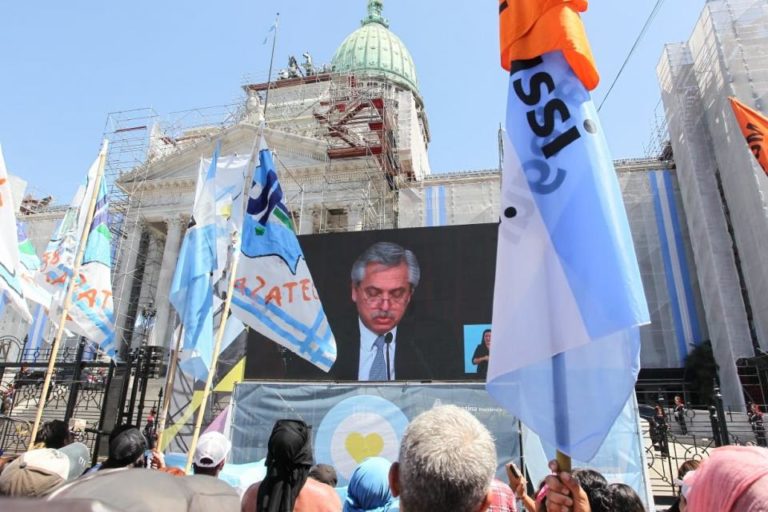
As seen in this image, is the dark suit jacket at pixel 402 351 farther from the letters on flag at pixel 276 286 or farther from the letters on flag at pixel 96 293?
the letters on flag at pixel 276 286

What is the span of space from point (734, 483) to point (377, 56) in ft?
149

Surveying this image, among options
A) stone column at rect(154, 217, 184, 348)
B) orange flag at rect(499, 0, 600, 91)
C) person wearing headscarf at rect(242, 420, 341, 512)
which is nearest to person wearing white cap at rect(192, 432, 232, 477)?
person wearing headscarf at rect(242, 420, 341, 512)

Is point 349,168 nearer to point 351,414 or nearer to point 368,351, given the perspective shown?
point 368,351

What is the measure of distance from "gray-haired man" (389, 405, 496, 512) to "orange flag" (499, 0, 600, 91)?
7.74ft

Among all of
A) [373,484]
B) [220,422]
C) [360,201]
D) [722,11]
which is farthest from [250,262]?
[722,11]


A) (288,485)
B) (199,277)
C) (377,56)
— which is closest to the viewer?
(288,485)

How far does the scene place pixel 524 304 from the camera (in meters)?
2.66

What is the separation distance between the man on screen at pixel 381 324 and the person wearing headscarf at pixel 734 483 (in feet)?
48.7

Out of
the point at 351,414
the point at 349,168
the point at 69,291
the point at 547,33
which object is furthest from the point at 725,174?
the point at 69,291

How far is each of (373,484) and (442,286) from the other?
1390cm

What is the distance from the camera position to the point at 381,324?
16.9 metres

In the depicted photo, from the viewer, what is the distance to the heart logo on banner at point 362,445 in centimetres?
702

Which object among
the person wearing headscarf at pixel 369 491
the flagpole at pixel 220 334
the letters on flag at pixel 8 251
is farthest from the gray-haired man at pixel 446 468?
the letters on flag at pixel 8 251

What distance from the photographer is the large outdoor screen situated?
16172mm
